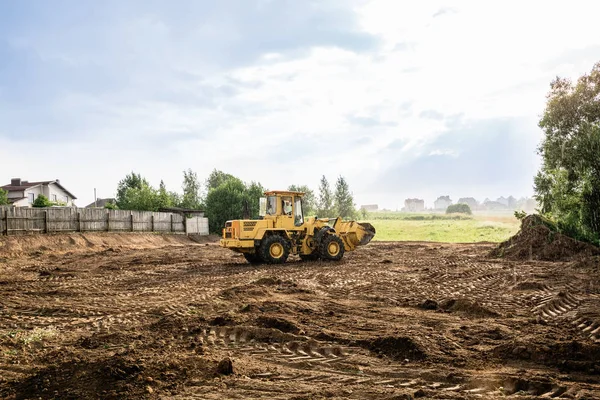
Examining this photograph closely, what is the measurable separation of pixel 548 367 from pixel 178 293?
8084mm

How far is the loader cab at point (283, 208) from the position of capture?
1770cm

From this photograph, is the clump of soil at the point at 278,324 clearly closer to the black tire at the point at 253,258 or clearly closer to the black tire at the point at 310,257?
the black tire at the point at 253,258

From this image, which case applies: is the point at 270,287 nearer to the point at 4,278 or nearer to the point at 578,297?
the point at 578,297

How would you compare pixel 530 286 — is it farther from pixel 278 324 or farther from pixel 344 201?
pixel 344 201

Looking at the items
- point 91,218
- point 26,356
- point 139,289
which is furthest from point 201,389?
point 91,218

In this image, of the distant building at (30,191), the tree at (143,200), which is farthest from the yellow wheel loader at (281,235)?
the distant building at (30,191)

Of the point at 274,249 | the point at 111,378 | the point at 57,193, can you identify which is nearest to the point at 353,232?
the point at 274,249

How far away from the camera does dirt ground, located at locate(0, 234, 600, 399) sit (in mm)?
5012

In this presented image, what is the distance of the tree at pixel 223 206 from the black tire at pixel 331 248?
106 feet

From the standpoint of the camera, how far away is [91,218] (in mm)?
31906

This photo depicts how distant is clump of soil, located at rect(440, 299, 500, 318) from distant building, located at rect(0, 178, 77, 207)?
188 ft

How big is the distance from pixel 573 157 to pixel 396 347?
22.0 metres

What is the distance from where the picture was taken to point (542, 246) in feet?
65.5

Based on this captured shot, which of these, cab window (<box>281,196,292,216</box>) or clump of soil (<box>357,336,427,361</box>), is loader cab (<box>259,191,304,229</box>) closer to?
cab window (<box>281,196,292,216</box>)
